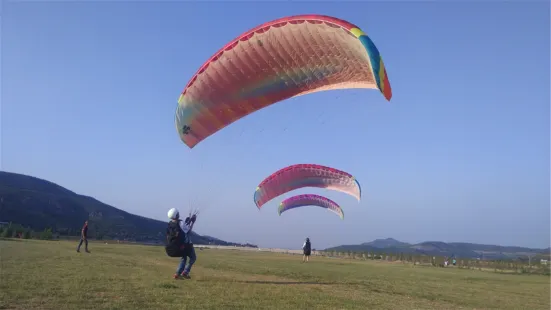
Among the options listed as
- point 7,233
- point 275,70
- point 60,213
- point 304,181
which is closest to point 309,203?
point 304,181

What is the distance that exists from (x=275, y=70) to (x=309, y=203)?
31.0 m

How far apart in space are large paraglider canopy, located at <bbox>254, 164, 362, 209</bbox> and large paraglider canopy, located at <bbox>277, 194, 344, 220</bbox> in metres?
8.01

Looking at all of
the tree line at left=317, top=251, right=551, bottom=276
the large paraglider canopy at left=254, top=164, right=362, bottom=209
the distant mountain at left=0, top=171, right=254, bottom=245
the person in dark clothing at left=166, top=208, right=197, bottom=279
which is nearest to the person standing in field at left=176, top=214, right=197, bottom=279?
the person in dark clothing at left=166, top=208, right=197, bottom=279

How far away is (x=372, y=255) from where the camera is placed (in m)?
50.9

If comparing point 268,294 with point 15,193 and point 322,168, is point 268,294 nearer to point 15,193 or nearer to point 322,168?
point 322,168

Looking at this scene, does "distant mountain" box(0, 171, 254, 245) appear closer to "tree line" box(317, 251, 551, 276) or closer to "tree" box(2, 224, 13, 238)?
"tree" box(2, 224, 13, 238)

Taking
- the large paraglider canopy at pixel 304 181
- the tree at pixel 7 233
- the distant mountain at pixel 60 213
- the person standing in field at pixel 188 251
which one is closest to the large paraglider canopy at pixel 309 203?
the large paraglider canopy at pixel 304 181

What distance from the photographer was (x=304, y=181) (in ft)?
100

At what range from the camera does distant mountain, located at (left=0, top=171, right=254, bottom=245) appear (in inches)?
3632

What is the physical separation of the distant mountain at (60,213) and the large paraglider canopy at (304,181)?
1931 inches

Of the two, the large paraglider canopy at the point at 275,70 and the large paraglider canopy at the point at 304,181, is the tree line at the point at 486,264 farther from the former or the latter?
the large paraglider canopy at the point at 275,70

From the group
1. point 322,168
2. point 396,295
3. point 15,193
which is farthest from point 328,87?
point 15,193

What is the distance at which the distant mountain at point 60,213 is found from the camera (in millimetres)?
92250

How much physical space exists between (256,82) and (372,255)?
42.7 metres
